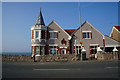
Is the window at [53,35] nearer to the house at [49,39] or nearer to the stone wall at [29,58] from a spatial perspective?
the house at [49,39]

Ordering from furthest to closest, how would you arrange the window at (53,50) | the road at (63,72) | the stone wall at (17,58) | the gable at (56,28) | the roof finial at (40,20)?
the gable at (56,28)
the window at (53,50)
the roof finial at (40,20)
the stone wall at (17,58)
the road at (63,72)

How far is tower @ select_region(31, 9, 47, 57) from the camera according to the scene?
26547 millimetres

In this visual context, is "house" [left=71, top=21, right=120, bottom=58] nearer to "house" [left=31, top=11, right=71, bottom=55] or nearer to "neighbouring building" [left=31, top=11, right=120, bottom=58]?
"neighbouring building" [left=31, top=11, right=120, bottom=58]

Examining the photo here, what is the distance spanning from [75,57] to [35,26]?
40.5 feet

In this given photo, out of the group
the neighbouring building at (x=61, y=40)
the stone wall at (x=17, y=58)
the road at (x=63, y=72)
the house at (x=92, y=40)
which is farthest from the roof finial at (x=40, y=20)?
the road at (x=63, y=72)

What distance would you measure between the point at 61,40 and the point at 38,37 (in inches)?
219

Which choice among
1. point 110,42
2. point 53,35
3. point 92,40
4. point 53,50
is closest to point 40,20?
point 53,35

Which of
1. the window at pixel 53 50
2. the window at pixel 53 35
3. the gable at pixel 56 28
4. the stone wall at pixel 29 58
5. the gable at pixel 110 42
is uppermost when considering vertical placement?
the gable at pixel 56 28

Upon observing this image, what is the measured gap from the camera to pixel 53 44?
92.1 ft

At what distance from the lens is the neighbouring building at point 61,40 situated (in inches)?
1061

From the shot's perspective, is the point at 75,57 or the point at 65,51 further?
the point at 65,51

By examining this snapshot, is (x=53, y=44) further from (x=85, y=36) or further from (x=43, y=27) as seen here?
(x=85, y=36)

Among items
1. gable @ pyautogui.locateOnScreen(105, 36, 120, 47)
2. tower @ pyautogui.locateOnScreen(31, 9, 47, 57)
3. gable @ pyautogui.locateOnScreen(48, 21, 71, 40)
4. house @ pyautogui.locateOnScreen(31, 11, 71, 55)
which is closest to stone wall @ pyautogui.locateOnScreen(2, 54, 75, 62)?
tower @ pyautogui.locateOnScreen(31, 9, 47, 57)

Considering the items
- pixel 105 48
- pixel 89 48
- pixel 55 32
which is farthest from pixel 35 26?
pixel 105 48
